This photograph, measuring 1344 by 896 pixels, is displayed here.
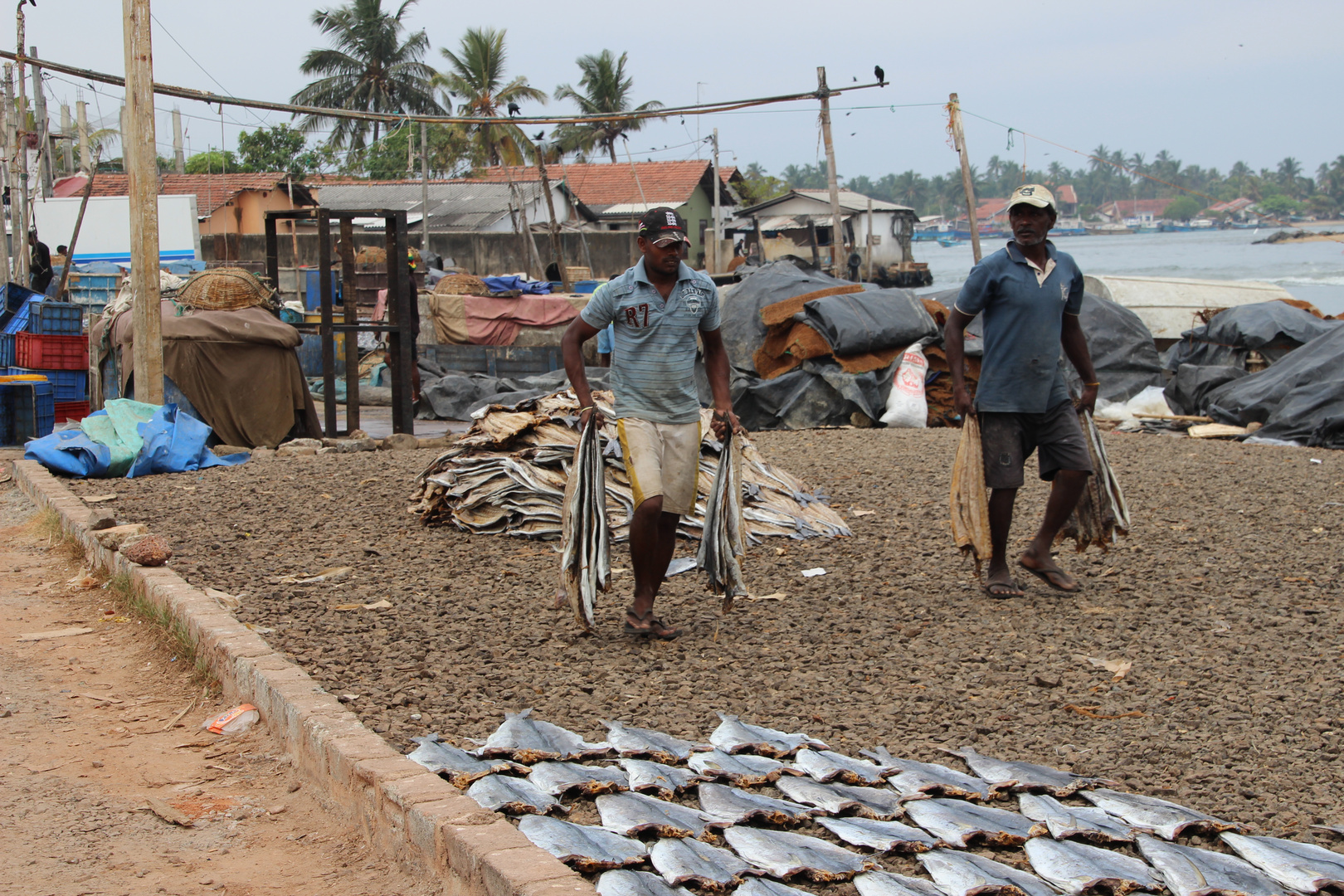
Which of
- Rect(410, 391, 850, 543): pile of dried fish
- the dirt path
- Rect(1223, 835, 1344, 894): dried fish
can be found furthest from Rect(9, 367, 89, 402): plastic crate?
Rect(1223, 835, 1344, 894): dried fish

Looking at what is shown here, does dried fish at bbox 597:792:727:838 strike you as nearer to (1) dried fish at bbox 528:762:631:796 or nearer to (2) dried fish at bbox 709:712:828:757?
(1) dried fish at bbox 528:762:631:796

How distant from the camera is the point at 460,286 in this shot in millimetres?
18484

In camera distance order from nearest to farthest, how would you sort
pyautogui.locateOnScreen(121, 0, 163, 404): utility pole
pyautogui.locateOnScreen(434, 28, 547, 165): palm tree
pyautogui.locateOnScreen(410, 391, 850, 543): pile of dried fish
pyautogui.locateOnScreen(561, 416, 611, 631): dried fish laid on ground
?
1. pyautogui.locateOnScreen(561, 416, 611, 631): dried fish laid on ground
2. pyautogui.locateOnScreen(410, 391, 850, 543): pile of dried fish
3. pyautogui.locateOnScreen(121, 0, 163, 404): utility pole
4. pyautogui.locateOnScreen(434, 28, 547, 165): palm tree

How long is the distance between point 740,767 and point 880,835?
54 cm

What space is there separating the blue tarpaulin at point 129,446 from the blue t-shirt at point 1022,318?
6.55 m

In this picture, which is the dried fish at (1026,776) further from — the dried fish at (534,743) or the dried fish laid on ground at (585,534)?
the dried fish laid on ground at (585,534)

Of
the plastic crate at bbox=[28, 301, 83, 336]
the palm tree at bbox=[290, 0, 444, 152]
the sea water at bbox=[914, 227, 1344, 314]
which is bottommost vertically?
the plastic crate at bbox=[28, 301, 83, 336]

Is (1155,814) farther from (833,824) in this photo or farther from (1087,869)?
(833,824)

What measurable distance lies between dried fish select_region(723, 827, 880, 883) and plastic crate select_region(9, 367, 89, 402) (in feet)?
35.5

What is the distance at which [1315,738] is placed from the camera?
3.58 meters

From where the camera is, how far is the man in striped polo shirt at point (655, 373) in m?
4.56

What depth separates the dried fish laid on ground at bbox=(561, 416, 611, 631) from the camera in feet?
15.5

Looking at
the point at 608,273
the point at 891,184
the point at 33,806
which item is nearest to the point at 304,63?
the point at 608,273

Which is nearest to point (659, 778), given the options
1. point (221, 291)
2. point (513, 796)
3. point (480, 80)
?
point (513, 796)
